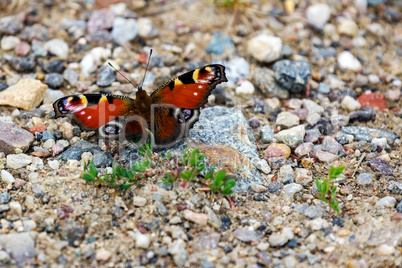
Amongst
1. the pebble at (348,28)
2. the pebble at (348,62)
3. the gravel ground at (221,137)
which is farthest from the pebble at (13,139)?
the pebble at (348,28)

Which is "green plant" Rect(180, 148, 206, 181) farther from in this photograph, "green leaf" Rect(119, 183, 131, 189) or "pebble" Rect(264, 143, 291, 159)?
"pebble" Rect(264, 143, 291, 159)

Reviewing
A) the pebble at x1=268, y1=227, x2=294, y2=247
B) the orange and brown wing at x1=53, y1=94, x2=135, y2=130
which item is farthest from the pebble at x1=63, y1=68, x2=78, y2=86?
the pebble at x1=268, y1=227, x2=294, y2=247

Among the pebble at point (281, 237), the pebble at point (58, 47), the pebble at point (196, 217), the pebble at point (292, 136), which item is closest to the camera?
the pebble at point (281, 237)

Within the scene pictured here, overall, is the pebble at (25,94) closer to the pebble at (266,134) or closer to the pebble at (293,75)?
the pebble at (266,134)

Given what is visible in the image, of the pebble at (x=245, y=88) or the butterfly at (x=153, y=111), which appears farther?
the pebble at (x=245, y=88)

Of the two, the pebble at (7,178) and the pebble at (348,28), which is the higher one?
the pebble at (348,28)

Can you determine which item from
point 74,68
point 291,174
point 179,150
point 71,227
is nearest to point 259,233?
point 291,174

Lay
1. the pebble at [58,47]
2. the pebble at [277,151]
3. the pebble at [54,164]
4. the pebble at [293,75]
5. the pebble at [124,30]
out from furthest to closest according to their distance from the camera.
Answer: the pebble at [124,30] < the pebble at [58,47] < the pebble at [293,75] < the pebble at [277,151] < the pebble at [54,164]
